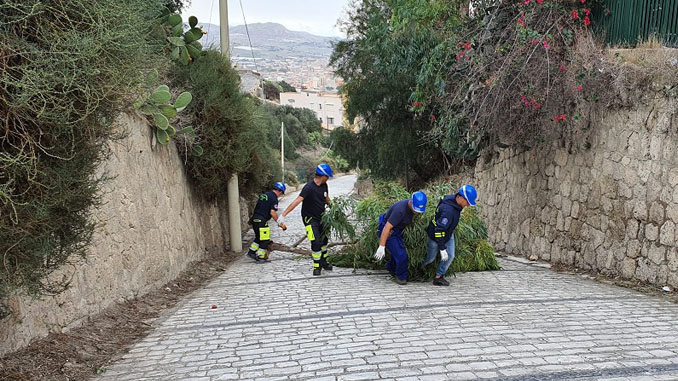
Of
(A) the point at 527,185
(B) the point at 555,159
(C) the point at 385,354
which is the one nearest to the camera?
(C) the point at 385,354

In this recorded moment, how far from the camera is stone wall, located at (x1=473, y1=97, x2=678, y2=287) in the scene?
7.13 meters

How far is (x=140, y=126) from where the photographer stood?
753cm

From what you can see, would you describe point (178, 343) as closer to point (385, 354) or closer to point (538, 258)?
point (385, 354)

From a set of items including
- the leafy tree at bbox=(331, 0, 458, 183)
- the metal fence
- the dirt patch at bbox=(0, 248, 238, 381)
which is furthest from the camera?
the leafy tree at bbox=(331, 0, 458, 183)

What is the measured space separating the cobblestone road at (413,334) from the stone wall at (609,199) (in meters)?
0.78

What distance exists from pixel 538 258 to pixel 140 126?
26.4ft

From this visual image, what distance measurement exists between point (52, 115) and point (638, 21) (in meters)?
10.1

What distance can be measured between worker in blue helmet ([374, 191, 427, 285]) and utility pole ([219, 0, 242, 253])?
15.5 ft

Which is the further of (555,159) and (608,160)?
(555,159)

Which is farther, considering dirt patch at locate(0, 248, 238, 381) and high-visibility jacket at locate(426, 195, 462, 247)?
high-visibility jacket at locate(426, 195, 462, 247)

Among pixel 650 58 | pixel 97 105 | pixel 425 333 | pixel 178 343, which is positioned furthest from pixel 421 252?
pixel 97 105

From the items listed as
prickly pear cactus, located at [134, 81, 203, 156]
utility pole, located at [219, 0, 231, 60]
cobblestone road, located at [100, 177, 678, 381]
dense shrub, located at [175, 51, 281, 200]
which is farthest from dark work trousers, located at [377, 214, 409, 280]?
utility pole, located at [219, 0, 231, 60]

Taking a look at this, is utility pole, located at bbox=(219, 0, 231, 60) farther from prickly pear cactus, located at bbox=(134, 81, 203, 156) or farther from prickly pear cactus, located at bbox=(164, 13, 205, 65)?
prickly pear cactus, located at bbox=(134, 81, 203, 156)

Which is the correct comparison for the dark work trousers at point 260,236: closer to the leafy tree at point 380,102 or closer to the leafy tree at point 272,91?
the leafy tree at point 380,102
